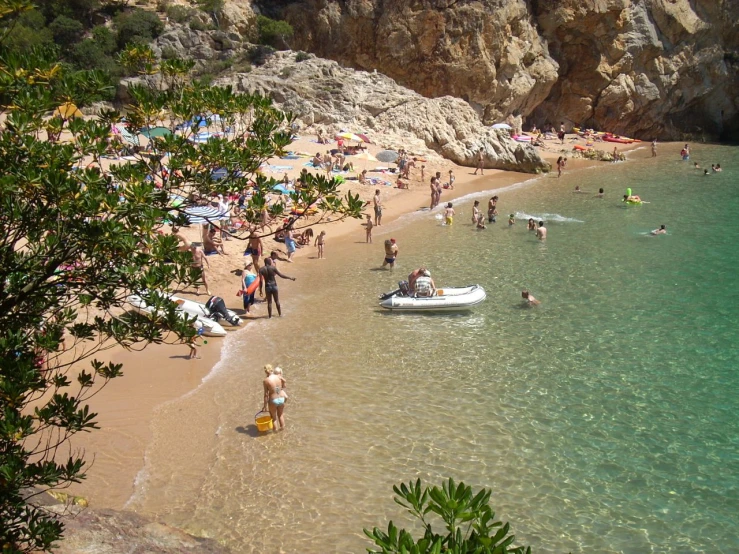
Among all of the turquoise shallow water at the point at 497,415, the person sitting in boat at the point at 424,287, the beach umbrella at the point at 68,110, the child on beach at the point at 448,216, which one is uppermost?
the beach umbrella at the point at 68,110

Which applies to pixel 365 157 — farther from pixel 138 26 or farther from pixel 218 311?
pixel 218 311

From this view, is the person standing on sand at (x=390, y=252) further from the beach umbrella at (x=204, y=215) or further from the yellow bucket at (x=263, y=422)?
the yellow bucket at (x=263, y=422)

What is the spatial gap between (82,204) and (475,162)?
32431 mm

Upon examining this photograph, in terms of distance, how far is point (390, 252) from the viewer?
18.0 m

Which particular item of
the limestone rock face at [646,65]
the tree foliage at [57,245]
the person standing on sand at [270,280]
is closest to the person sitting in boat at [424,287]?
the person standing on sand at [270,280]

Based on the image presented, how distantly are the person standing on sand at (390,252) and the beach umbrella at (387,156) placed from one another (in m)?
13.7

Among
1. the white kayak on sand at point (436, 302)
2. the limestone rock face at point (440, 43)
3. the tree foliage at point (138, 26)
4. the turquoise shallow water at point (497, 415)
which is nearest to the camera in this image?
the turquoise shallow water at point (497, 415)

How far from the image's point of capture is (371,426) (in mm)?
9992

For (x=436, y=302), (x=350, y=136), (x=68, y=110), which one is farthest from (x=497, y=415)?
(x=350, y=136)

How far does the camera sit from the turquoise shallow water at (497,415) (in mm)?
8047

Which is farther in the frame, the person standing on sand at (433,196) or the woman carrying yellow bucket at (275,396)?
the person standing on sand at (433,196)

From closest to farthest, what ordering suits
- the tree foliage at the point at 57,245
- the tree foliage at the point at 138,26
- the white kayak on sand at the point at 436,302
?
the tree foliage at the point at 57,245, the white kayak on sand at the point at 436,302, the tree foliage at the point at 138,26

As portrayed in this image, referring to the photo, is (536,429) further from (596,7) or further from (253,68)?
(596,7)

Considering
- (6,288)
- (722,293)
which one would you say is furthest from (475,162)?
(6,288)
